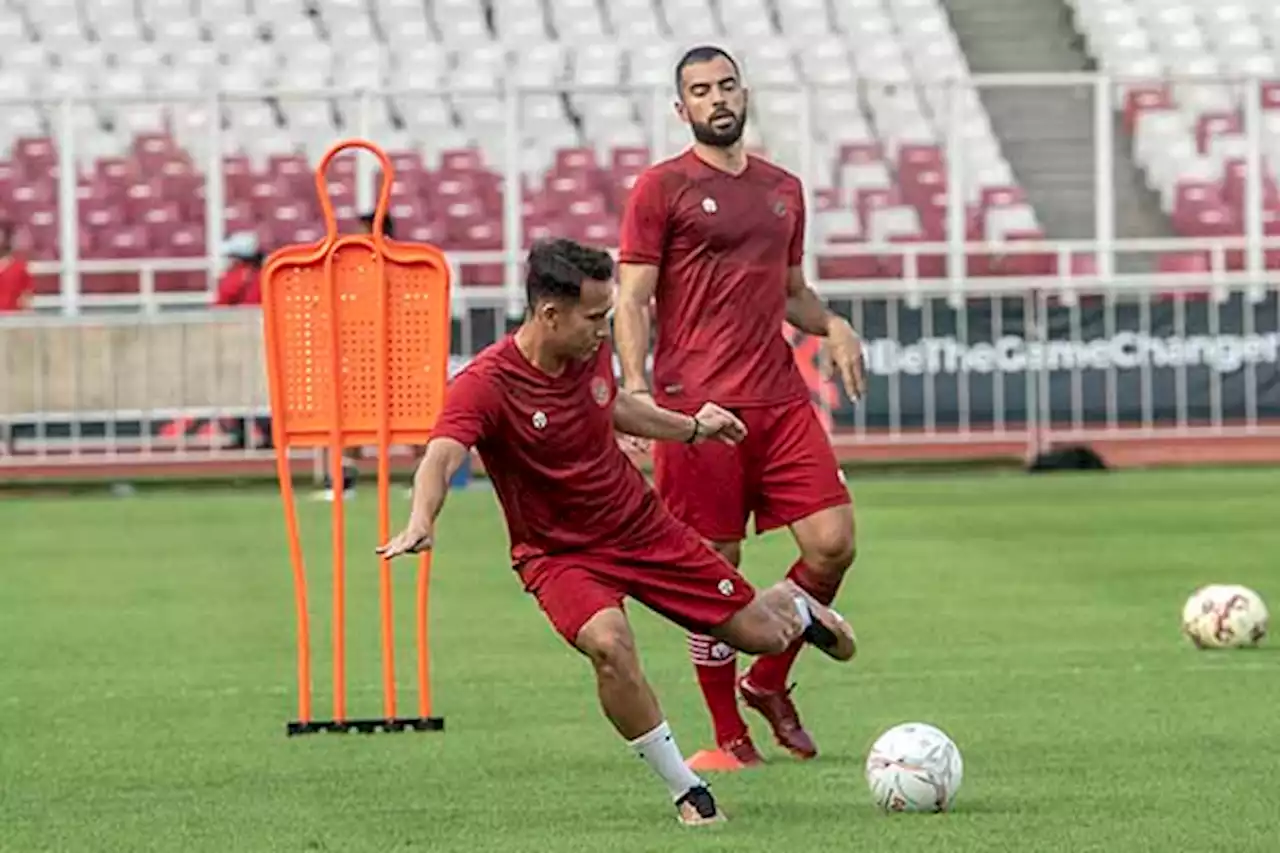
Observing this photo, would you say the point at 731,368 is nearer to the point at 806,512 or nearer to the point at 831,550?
the point at 806,512

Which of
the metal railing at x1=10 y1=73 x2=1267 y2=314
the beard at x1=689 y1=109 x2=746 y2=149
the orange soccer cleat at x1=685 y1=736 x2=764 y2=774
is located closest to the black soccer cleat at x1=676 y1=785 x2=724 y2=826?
the orange soccer cleat at x1=685 y1=736 x2=764 y2=774

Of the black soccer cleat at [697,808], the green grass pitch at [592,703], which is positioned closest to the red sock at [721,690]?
the green grass pitch at [592,703]

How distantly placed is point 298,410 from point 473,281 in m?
16.8

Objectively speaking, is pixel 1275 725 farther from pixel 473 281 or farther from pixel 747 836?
pixel 473 281

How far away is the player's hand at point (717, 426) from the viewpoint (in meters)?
9.47

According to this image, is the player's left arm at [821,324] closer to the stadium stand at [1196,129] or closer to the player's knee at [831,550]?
the player's knee at [831,550]

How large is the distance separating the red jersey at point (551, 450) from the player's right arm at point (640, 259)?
4.14 ft

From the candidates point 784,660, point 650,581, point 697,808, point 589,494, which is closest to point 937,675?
point 784,660

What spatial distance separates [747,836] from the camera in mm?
8711

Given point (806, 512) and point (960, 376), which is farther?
point (960, 376)

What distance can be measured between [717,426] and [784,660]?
1.35 meters

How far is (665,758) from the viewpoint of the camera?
8914 millimetres

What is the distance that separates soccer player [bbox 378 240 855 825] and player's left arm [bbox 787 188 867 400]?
1.20 metres

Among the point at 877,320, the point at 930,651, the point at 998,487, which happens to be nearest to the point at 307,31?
the point at 877,320
